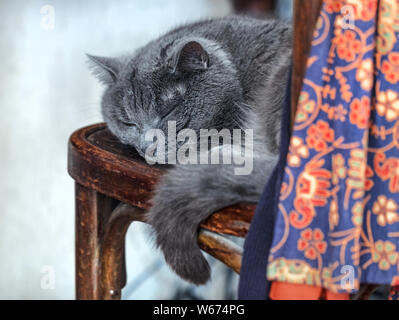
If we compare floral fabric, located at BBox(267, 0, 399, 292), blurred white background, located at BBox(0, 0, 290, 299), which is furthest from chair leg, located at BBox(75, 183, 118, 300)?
blurred white background, located at BBox(0, 0, 290, 299)

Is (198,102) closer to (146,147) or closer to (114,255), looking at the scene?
(146,147)

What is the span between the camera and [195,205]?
1.75ft

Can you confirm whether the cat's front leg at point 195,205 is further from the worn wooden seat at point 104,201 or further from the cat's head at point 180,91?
the cat's head at point 180,91

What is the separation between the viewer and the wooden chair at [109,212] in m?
0.53

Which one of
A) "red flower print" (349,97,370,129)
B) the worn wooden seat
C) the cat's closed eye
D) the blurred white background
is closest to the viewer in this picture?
"red flower print" (349,97,370,129)

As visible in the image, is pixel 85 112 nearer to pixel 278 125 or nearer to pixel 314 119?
pixel 278 125

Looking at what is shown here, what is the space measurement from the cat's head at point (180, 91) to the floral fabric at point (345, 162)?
0.27m

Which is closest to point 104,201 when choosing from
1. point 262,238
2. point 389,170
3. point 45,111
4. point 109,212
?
point 109,212

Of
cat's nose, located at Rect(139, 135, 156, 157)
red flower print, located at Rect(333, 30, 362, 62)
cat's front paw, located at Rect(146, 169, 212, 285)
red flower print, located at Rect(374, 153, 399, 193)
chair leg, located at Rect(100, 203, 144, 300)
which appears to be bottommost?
chair leg, located at Rect(100, 203, 144, 300)

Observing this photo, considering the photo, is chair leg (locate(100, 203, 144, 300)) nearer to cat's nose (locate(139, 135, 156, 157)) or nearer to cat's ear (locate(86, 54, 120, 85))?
cat's nose (locate(139, 135, 156, 157))

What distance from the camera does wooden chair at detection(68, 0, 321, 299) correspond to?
0.53 m

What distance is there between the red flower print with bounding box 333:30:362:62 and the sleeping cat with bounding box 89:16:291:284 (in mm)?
152

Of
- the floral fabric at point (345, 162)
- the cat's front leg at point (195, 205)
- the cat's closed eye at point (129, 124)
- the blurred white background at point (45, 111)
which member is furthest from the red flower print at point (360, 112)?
the blurred white background at point (45, 111)

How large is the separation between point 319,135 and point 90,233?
1.34 ft
